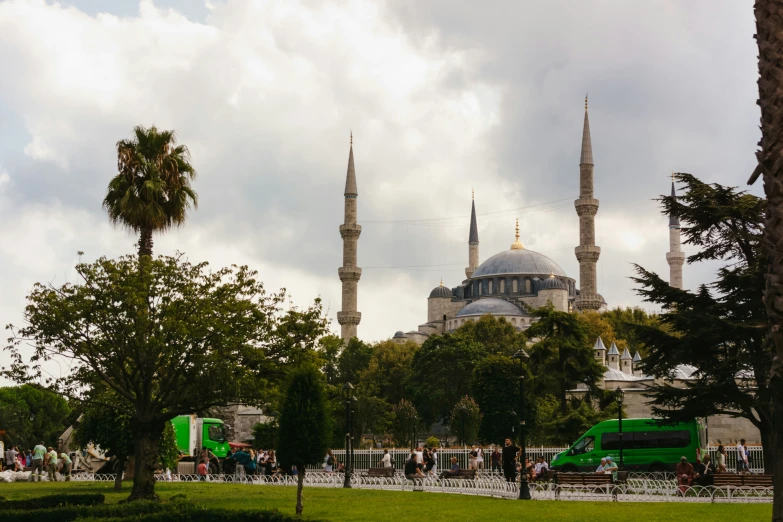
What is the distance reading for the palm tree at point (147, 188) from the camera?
19.9 meters

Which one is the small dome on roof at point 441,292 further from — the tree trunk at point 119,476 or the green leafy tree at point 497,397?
the tree trunk at point 119,476

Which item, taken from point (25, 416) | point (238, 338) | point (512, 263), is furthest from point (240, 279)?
point (512, 263)

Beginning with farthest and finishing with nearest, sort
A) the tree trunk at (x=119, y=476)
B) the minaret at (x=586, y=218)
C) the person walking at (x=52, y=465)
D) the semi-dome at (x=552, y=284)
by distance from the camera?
the semi-dome at (x=552, y=284)
the minaret at (x=586, y=218)
the person walking at (x=52, y=465)
the tree trunk at (x=119, y=476)

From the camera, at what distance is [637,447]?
24.0 metres

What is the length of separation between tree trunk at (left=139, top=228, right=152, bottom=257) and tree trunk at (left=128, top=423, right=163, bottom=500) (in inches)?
189

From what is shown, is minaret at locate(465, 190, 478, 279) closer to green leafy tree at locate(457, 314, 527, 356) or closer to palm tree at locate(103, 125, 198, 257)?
green leafy tree at locate(457, 314, 527, 356)

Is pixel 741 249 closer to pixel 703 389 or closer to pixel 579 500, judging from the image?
pixel 703 389

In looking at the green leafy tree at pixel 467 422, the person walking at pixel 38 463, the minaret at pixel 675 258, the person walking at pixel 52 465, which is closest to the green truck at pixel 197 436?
the person walking at pixel 38 463

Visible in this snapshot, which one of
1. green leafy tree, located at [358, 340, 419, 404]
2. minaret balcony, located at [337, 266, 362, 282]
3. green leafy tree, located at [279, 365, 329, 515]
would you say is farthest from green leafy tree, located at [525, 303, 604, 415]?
minaret balcony, located at [337, 266, 362, 282]

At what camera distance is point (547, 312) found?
34594mm

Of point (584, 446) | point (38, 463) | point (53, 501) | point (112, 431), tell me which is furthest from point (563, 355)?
point (53, 501)

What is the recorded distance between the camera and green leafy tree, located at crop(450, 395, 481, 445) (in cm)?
4188

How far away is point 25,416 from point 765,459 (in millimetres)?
47776

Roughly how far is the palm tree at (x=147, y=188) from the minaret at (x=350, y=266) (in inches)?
1916
